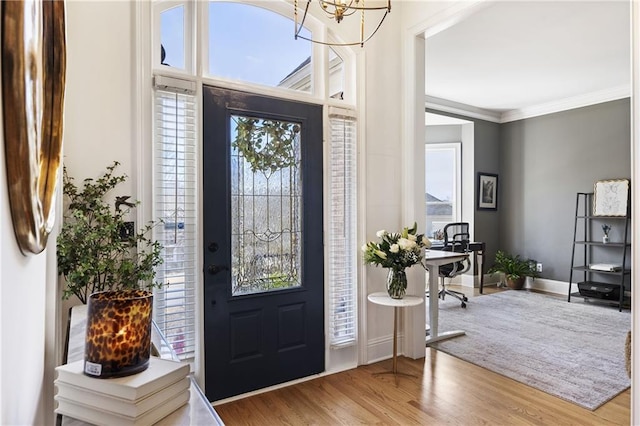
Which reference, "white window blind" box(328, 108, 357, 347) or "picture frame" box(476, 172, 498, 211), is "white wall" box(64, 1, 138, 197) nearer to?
"white window blind" box(328, 108, 357, 347)

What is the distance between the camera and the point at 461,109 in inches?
256

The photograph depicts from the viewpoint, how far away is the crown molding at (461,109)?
6125 mm

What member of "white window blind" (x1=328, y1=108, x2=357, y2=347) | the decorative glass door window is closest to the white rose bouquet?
"white window blind" (x1=328, y1=108, x2=357, y2=347)

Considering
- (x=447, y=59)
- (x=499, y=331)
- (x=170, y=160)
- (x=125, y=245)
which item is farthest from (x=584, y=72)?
(x=125, y=245)

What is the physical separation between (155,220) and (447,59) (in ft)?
12.5

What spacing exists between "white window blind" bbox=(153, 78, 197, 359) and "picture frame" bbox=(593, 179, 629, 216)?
583 cm

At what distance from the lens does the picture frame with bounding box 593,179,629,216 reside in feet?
17.8

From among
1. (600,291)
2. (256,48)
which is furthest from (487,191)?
(256,48)

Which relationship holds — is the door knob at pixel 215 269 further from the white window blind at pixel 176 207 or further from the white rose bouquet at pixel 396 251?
the white rose bouquet at pixel 396 251

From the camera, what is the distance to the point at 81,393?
819 millimetres

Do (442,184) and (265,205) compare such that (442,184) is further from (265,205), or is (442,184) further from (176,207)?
(176,207)

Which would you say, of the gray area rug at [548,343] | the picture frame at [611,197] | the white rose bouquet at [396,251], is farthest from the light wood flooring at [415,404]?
the picture frame at [611,197]

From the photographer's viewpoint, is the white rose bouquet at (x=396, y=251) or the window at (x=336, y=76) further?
the window at (x=336, y=76)

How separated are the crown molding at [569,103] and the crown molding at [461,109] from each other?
0.85ft
